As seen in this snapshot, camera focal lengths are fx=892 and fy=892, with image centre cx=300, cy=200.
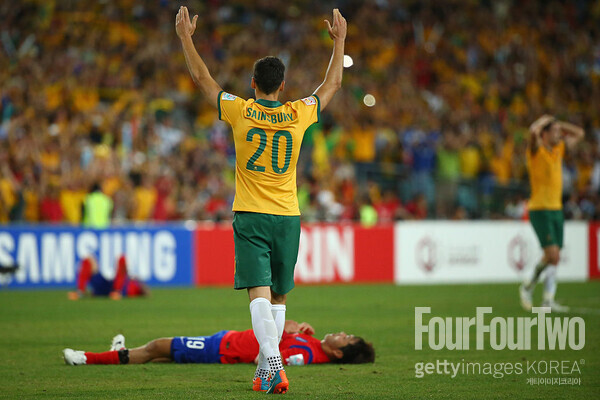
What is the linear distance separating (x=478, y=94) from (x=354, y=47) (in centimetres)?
419

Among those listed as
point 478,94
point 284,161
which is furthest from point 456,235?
point 284,161

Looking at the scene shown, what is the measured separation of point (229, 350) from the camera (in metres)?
7.93

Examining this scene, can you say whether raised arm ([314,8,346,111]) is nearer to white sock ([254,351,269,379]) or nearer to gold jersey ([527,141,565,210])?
white sock ([254,351,269,379])

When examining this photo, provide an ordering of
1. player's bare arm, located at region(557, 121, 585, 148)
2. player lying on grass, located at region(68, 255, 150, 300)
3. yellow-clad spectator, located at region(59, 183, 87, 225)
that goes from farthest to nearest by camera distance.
Result: yellow-clad spectator, located at region(59, 183, 87, 225) < player lying on grass, located at region(68, 255, 150, 300) < player's bare arm, located at region(557, 121, 585, 148)

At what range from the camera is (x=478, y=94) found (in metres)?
28.0

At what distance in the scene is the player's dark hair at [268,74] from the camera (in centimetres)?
640

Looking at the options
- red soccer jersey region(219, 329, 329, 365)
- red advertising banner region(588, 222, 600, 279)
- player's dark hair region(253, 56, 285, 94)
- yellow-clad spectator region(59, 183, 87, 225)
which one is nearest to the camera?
player's dark hair region(253, 56, 285, 94)

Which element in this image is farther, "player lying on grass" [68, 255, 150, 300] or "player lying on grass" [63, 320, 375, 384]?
"player lying on grass" [68, 255, 150, 300]

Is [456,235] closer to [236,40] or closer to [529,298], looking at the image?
[529,298]

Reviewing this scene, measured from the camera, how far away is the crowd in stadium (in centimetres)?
2048

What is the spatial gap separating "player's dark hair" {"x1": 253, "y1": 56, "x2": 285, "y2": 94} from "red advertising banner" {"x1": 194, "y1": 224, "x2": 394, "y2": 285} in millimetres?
12553

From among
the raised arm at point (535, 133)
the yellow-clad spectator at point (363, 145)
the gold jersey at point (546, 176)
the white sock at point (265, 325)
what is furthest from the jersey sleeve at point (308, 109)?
the yellow-clad spectator at point (363, 145)

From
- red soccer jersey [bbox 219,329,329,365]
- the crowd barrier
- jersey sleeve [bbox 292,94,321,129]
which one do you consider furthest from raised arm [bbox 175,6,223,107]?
the crowd barrier

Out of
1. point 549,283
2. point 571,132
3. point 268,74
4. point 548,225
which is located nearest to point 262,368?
point 268,74
